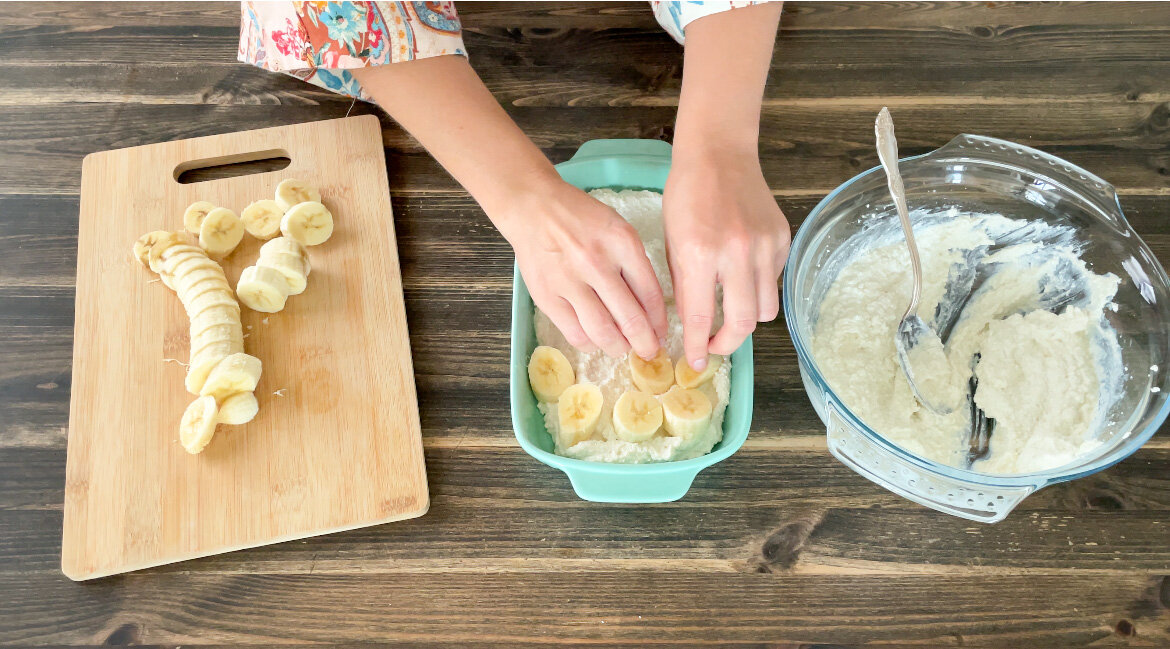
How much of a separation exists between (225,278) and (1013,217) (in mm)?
1224

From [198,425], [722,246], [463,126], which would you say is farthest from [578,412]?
[198,425]

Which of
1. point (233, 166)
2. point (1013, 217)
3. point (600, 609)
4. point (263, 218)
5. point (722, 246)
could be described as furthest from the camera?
point (233, 166)

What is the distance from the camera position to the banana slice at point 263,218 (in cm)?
125

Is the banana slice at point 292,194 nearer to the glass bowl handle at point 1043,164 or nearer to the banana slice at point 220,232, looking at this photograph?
the banana slice at point 220,232

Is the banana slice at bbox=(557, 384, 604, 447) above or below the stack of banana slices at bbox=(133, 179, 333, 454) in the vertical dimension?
above

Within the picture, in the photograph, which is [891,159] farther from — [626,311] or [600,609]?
[600,609]

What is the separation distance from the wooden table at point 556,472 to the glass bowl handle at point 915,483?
4 centimetres

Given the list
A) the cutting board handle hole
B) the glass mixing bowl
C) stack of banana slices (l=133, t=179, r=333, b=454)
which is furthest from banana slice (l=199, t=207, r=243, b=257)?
the glass mixing bowl

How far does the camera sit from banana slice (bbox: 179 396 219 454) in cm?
108

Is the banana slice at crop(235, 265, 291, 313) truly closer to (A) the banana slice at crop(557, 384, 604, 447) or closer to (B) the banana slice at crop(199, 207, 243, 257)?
(B) the banana slice at crop(199, 207, 243, 257)

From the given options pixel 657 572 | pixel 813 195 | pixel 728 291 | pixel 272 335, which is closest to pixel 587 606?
pixel 657 572

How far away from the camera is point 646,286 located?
969mm

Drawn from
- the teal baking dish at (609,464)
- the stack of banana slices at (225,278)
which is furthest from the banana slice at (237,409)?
the teal baking dish at (609,464)

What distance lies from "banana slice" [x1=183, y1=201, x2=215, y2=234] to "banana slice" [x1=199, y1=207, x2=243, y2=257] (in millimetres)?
10
